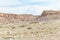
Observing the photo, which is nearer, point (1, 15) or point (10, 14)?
point (1, 15)

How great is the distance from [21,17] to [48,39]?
6901 centimetres

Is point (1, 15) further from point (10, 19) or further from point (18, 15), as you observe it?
point (18, 15)

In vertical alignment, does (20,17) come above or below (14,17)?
below

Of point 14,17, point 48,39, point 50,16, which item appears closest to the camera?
point 48,39

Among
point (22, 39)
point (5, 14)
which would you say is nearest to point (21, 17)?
point (5, 14)

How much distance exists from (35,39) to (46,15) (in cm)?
6279

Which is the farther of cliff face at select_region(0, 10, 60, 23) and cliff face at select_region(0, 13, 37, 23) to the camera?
cliff face at select_region(0, 13, 37, 23)

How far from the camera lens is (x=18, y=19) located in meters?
83.0

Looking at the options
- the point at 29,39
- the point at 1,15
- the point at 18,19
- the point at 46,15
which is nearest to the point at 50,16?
the point at 46,15

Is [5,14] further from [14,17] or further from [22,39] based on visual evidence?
[22,39]

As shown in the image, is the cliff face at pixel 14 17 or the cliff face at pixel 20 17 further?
the cliff face at pixel 14 17

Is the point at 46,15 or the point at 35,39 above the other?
the point at 35,39

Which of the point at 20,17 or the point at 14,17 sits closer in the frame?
the point at 14,17

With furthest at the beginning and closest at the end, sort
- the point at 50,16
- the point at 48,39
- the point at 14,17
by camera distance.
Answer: the point at 14,17 < the point at 50,16 < the point at 48,39
